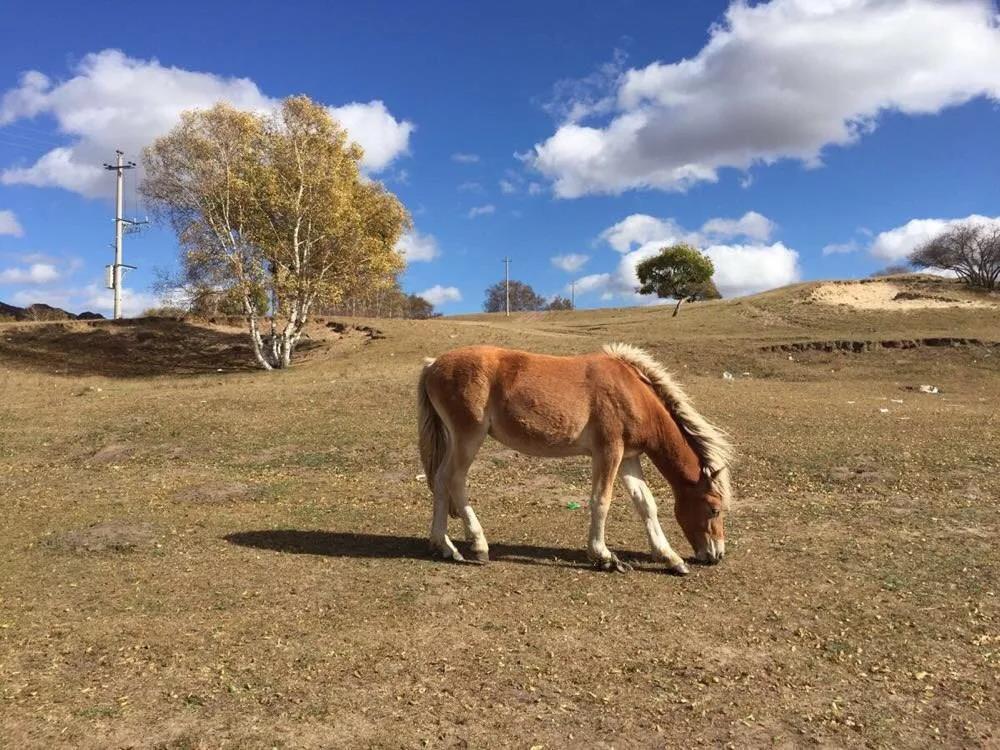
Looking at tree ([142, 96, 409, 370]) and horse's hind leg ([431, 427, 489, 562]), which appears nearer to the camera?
horse's hind leg ([431, 427, 489, 562])

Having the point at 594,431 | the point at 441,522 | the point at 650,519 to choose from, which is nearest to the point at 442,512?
the point at 441,522

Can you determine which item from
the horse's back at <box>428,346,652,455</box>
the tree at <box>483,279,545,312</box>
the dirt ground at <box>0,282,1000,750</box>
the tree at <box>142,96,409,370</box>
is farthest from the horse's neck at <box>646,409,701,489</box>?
the tree at <box>483,279,545,312</box>

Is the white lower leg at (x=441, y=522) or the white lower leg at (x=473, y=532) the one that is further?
the white lower leg at (x=441, y=522)

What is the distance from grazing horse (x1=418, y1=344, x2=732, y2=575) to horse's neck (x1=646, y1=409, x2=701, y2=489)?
0.03ft

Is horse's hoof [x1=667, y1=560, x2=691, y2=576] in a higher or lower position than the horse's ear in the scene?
lower

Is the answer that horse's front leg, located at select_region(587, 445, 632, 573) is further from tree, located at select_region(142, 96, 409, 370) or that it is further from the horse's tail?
tree, located at select_region(142, 96, 409, 370)

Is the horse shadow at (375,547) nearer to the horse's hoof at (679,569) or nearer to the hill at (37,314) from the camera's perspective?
the horse's hoof at (679,569)

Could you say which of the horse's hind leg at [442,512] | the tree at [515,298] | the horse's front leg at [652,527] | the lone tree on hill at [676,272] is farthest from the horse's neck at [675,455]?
the tree at [515,298]

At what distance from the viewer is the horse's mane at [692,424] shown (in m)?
6.71

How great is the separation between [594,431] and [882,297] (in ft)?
174

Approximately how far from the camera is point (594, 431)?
267 inches

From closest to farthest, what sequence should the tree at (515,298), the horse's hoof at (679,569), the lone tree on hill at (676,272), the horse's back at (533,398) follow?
1. the horse's hoof at (679,569)
2. the horse's back at (533,398)
3. the lone tree on hill at (676,272)
4. the tree at (515,298)

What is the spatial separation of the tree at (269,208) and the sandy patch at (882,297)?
34.5 metres

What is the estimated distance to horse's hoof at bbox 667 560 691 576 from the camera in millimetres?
6500
